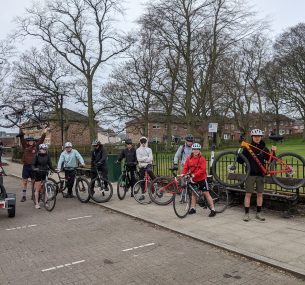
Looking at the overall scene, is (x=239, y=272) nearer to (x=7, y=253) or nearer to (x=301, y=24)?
(x=7, y=253)

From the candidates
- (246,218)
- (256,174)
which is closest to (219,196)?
(246,218)

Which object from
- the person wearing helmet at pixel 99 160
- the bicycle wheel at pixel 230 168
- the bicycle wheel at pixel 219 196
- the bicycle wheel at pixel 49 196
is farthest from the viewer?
the person wearing helmet at pixel 99 160

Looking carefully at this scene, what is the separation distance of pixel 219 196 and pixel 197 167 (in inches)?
50.0

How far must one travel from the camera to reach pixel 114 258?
5.53 metres

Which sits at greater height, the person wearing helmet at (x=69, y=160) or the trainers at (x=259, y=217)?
the person wearing helmet at (x=69, y=160)

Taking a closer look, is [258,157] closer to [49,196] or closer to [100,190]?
[100,190]

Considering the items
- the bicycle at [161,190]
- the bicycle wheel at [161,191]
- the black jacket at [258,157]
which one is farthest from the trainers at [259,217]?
the bicycle wheel at [161,191]

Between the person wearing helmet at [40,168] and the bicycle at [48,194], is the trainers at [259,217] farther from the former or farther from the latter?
the person wearing helmet at [40,168]

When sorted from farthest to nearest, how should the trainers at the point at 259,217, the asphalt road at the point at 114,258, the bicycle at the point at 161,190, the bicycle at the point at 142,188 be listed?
the bicycle at the point at 142,188 < the bicycle at the point at 161,190 < the trainers at the point at 259,217 < the asphalt road at the point at 114,258

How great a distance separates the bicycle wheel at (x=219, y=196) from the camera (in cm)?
862

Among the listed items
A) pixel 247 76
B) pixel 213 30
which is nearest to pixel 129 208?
pixel 213 30

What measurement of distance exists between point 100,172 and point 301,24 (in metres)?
40.5

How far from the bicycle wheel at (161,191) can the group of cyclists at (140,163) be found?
0.50 m

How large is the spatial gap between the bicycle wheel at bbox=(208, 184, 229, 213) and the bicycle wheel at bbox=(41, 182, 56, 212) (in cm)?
411
